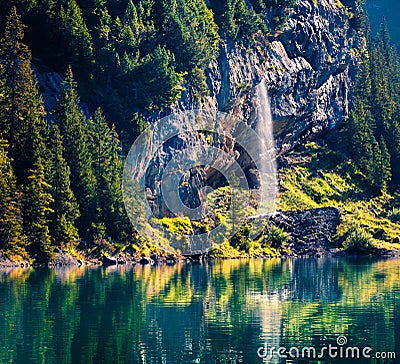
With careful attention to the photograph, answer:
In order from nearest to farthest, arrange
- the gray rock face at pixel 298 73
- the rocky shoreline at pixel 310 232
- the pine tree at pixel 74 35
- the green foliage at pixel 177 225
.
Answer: the green foliage at pixel 177 225
the pine tree at pixel 74 35
the rocky shoreline at pixel 310 232
the gray rock face at pixel 298 73

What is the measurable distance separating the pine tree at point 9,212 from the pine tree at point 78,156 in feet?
39.4

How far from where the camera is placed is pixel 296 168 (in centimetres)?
13100

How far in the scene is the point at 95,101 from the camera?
10319 cm

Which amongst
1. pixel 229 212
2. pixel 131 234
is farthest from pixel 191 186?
pixel 131 234

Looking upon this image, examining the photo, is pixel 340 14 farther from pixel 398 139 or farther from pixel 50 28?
pixel 50 28

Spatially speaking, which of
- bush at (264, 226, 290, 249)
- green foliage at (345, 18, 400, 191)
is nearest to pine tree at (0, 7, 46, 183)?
bush at (264, 226, 290, 249)

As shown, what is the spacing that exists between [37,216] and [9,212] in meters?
4.19

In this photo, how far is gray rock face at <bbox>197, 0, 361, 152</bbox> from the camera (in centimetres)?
12088

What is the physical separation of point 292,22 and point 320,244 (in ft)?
146

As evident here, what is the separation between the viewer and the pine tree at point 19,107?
80.8m

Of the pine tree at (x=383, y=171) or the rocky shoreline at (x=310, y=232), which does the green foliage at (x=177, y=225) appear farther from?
the pine tree at (x=383, y=171)

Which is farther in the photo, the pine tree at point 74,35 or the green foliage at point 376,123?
the green foliage at point 376,123

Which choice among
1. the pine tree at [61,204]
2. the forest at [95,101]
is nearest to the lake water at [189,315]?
the pine tree at [61,204]

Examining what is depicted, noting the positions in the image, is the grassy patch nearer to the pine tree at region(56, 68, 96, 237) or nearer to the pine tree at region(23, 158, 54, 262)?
the pine tree at region(56, 68, 96, 237)
